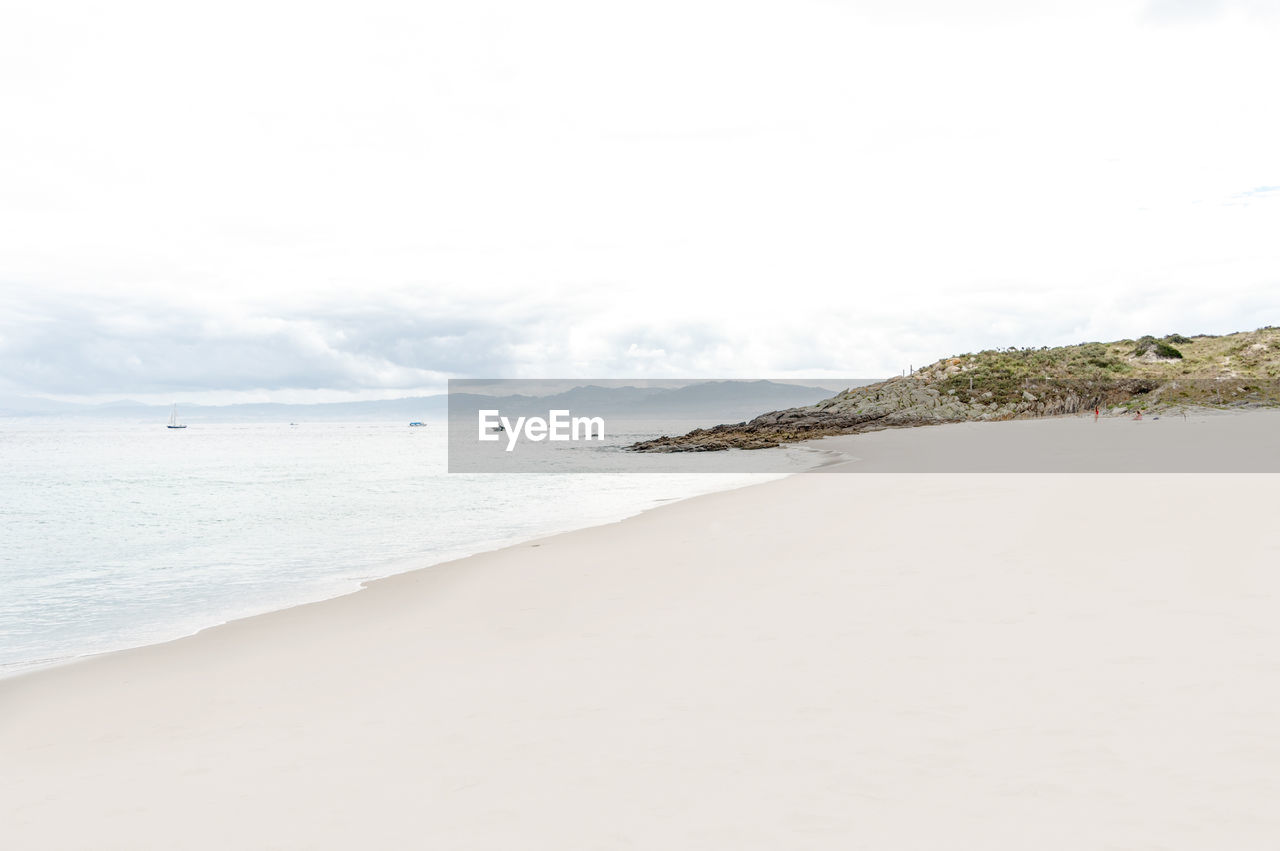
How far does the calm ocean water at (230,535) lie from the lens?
946 centimetres

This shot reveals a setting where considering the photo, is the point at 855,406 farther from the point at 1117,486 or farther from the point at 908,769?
the point at 908,769

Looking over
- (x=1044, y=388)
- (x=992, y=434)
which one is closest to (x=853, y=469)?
(x=992, y=434)

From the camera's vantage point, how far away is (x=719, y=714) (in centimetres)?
461

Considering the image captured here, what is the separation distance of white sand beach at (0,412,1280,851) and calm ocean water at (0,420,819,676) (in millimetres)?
1839

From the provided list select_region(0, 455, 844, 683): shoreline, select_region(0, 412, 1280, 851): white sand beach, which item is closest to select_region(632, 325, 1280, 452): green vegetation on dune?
select_region(0, 455, 844, 683): shoreline

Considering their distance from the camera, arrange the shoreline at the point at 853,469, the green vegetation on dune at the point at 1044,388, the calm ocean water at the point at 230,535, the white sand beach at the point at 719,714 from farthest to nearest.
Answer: the green vegetation on dune at the point at 1044,388
the calm ocean water at the point at 230,535
the shoreline at the point at 853,469
the white sand beach at the point at 719,714

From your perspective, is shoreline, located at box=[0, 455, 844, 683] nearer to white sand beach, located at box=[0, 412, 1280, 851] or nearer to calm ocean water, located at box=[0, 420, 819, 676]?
calm ocean water, located at box=[0, 420, 819, 676]

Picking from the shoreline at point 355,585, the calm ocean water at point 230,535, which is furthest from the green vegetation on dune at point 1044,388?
the shoreline at point 355,585

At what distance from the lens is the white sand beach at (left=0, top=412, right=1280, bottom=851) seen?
3.48 m

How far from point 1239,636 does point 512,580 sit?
7266 millimetres

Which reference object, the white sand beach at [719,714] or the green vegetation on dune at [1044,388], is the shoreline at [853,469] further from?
the green vegetation on dune at [1044,388]

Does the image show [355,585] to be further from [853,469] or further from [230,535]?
[853,469]

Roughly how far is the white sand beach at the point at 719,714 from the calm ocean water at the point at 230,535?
1.84 meters

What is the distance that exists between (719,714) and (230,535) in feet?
51.2
